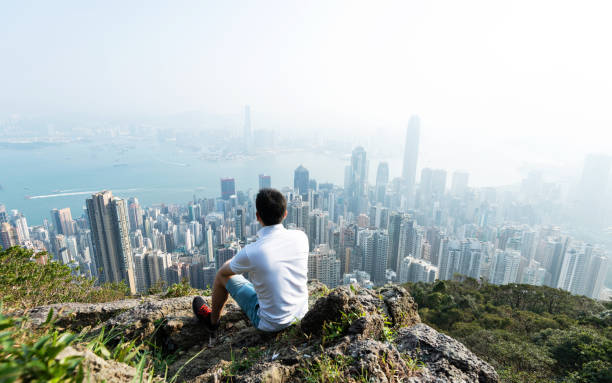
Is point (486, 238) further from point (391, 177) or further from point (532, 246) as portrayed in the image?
point (391, 177)

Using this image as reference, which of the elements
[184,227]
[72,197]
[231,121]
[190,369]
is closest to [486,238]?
[184,227]

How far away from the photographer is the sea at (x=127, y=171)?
125 feet

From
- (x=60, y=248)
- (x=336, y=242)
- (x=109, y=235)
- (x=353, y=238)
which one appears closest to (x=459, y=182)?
(x=353, y=238)

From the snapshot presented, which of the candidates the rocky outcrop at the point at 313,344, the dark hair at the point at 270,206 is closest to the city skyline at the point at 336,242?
the rocky outcrop at the point at 313,344

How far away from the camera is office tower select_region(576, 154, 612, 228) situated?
115ft

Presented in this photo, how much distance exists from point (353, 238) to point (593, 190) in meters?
33.6

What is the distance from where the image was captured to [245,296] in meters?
1.80

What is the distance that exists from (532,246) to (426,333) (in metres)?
33.7

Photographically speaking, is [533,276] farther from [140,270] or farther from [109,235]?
[109,235]

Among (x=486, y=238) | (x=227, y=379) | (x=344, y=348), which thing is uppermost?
(x=344, y=348)

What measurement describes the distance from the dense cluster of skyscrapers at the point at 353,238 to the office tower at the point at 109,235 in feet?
0.17

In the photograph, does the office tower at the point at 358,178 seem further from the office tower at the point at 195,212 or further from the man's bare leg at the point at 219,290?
the man's bare leg at the point at 219,290

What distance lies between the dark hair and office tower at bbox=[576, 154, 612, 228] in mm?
46134

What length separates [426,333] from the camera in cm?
159
